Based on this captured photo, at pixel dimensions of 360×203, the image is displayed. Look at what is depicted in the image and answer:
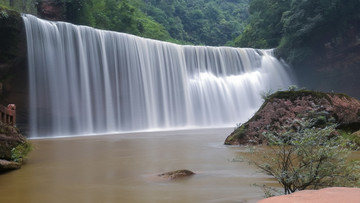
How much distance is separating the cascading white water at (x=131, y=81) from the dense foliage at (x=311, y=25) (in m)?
2.18

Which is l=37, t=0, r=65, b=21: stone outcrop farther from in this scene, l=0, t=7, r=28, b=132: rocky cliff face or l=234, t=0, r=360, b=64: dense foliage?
l=234, t=0, r=360, b=64: dense foliage

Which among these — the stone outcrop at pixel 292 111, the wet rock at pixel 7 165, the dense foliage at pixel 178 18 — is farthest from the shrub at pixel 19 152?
the dense foliage at pixel 178 18

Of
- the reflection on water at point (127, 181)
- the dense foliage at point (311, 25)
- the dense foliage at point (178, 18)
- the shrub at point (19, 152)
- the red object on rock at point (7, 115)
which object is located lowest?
the reflection on water at point (127, 181)

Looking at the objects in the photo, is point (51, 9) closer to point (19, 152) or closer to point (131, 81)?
point (131, 81)

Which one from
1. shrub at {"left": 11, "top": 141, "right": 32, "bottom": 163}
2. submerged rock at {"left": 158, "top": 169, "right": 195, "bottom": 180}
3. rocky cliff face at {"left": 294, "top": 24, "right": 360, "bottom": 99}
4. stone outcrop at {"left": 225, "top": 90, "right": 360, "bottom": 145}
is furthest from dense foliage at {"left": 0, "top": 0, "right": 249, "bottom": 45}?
submerged rock at {"left": 158, "top": 169, "right": 195, "bottom": 180}

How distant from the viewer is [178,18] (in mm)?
65688

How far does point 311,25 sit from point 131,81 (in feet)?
57.3

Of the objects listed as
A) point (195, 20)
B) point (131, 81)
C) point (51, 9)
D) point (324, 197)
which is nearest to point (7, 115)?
point (324, 197)

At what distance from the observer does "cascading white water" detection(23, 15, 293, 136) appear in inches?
813

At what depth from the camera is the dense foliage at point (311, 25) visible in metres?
32.6

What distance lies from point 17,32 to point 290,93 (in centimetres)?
1410

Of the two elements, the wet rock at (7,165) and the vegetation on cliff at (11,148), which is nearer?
the wet rock at (7,165)

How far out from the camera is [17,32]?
1917 centimetres

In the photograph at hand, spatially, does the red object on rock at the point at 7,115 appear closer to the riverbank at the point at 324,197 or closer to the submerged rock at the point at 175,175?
the submerged rock at the point at 175,175
